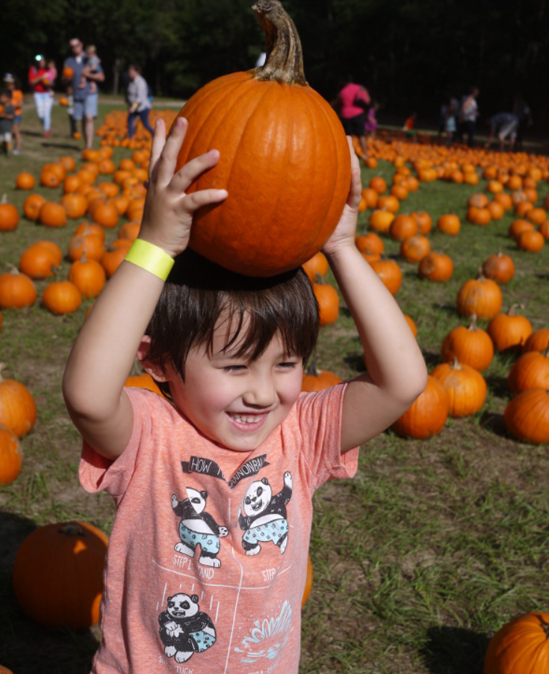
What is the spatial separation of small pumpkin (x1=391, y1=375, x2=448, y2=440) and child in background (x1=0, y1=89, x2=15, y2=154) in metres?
15.1

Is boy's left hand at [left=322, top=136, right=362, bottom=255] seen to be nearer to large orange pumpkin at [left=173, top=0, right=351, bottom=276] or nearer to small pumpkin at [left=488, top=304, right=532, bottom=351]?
large orange pumpkin at [left=173, top=0, right=351, bottom=276]

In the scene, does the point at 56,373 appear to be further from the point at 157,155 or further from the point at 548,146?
the point at 548,146

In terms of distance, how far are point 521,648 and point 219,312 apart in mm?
2054

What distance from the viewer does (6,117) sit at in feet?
55.7

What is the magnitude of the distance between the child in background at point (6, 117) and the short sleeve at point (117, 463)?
1683 centimetres

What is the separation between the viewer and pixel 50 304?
679cm

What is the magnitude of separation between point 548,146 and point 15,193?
27701 mm

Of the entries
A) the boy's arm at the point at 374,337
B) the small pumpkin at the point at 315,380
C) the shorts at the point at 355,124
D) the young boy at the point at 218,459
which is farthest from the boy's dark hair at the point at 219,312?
the shorts at the point at 355,124

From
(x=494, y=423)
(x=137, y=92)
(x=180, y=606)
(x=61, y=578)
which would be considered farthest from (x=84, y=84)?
(x=180, y=606)

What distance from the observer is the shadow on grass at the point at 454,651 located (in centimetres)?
311

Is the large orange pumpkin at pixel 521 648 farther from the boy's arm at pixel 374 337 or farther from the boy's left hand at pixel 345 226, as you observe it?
the boy's left hand at pixel 345 226

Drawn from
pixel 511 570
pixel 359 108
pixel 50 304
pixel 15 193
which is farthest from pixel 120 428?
pixel 359 108

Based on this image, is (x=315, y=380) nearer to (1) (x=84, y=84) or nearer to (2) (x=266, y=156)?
(2) (x=266, y=156)

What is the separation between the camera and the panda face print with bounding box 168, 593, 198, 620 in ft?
6.27
